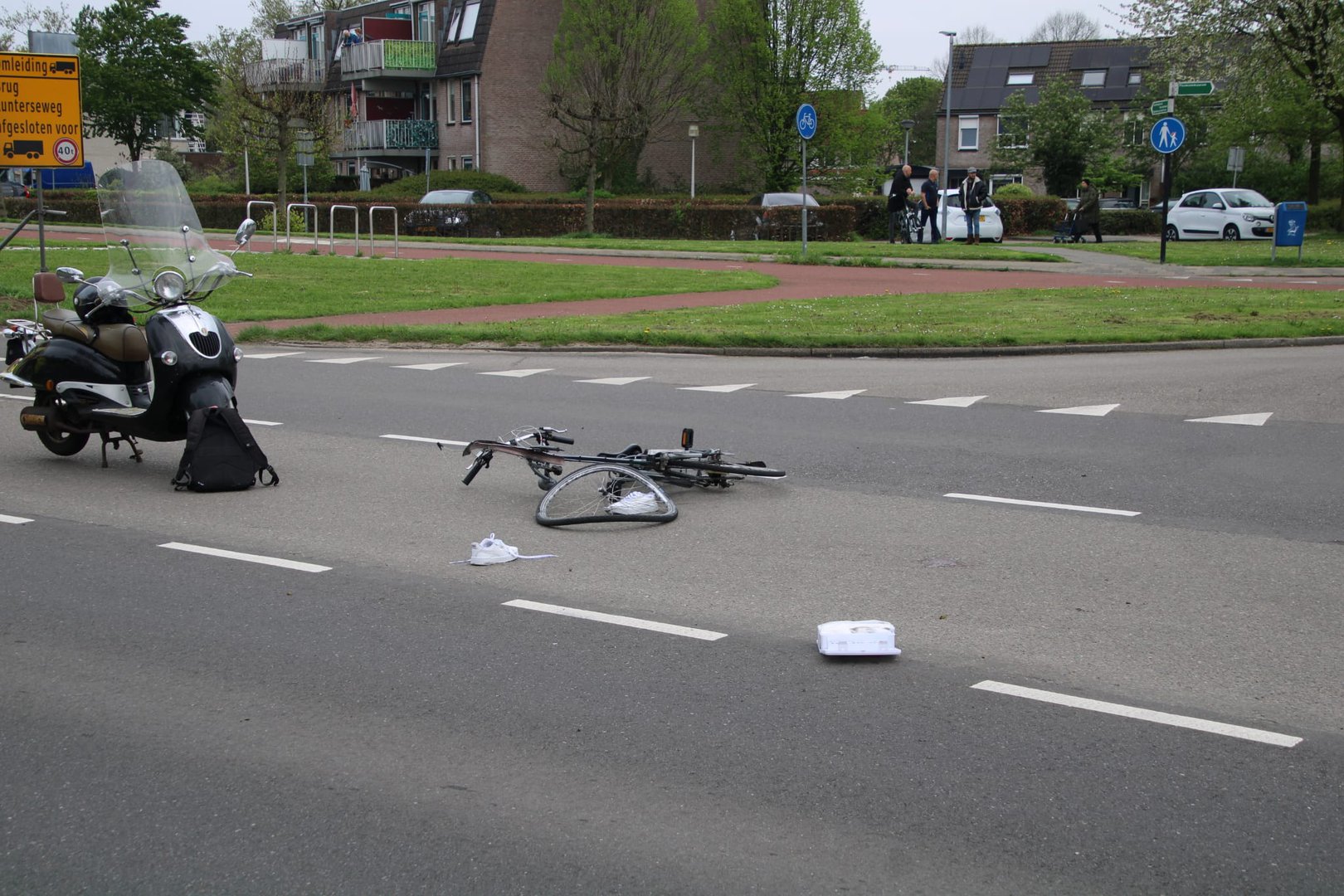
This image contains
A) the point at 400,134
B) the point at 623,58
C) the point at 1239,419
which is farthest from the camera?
the point at 400,134

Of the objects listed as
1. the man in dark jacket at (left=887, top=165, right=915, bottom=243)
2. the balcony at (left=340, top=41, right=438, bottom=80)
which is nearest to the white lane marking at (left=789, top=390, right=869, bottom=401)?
the man in dark jacket at (left=887, top=165, right=915, bottom=243)

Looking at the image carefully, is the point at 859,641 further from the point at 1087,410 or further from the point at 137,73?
the point at 137,73

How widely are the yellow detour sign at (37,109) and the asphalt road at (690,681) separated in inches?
465

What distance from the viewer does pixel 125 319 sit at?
933 centimetres

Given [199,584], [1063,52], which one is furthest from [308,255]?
[1063,52]

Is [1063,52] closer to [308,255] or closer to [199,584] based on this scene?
[308,255]

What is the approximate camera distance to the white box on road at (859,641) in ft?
17.1

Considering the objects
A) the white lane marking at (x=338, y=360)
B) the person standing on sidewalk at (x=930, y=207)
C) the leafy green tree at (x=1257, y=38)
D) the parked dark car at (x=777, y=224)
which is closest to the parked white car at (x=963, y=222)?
the person standing on sidewalk at (x=930, y=207)

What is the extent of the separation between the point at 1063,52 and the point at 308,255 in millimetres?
51439

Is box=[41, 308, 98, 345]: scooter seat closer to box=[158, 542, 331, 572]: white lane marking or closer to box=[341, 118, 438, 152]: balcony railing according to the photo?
box=[158, 542, 331, 572]: white lane marking

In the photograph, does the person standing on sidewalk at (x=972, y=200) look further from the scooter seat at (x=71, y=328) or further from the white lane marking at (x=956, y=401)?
the scooter seat at (x=71, y=328)

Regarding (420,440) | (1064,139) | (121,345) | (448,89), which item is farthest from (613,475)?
(448,89)

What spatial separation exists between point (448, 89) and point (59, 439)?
51.1m

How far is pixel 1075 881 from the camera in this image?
359 centimetres
